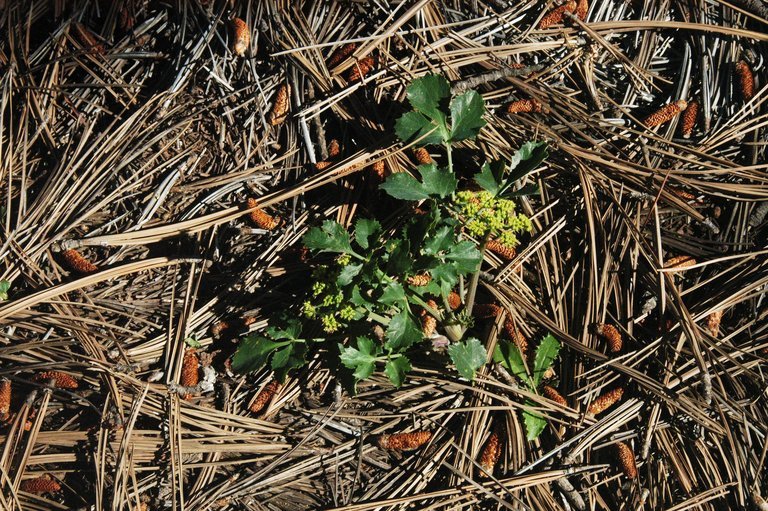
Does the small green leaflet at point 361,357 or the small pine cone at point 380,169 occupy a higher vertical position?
the small pine cone at point 380,169

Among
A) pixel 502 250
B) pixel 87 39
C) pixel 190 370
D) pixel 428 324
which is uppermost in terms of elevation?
pixel 87 39

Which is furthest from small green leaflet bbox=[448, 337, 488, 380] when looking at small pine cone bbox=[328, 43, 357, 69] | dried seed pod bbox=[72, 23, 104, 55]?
dried seed pod bbox=[72, 23, 104, 55]

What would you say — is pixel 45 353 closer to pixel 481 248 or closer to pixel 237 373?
pixel 237 373

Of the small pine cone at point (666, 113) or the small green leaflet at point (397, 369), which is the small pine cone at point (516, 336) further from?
the small pine cone at point (666, 113)

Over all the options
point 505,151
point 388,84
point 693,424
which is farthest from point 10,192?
point 693,424

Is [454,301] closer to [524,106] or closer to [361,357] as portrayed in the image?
[361,357]

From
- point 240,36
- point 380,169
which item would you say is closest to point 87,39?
point 240,36

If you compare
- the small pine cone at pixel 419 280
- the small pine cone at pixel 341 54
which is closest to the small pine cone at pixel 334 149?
the small pine cone at pixel 341 54
